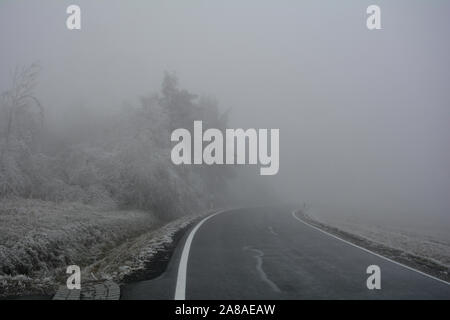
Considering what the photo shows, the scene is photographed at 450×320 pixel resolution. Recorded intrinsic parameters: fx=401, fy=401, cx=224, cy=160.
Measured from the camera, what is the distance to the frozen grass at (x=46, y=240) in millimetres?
8695

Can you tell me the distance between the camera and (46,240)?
36.3 feet

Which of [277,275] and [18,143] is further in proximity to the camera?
[18,143]

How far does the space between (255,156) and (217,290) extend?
75.4 m

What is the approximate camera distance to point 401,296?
7.38 m

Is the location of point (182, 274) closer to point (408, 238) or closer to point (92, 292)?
point (92, 292)

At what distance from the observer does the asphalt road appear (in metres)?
7.28

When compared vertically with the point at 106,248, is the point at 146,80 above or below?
above

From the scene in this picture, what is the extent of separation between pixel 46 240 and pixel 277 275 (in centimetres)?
651

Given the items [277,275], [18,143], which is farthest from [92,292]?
[18,143]

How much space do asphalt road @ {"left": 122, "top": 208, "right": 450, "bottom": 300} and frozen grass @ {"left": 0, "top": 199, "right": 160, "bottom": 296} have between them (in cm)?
249

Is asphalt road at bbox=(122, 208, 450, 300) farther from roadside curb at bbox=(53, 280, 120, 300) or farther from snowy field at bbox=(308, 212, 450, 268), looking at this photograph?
snowy field at bbox=(308, 212, 450, 268)
